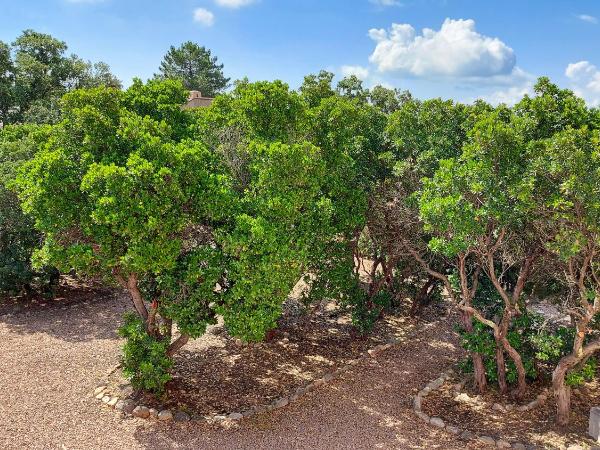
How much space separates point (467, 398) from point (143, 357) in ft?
24.7

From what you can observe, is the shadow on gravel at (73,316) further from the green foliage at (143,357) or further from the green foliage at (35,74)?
the green foliage at (35,74)

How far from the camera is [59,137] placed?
9555mm

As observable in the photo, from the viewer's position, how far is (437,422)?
10.3 meters

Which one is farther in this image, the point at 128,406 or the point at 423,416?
the point at 423,416

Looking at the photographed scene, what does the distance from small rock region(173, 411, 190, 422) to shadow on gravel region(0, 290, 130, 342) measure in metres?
5.01

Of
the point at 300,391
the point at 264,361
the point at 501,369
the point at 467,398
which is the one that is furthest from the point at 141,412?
the point at 501,369

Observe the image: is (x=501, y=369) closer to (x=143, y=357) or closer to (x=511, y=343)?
(x=511, y=343)

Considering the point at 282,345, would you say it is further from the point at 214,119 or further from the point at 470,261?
the point at 214,119

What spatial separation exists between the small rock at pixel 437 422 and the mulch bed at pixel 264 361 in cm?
302

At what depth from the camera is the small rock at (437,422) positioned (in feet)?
33.5

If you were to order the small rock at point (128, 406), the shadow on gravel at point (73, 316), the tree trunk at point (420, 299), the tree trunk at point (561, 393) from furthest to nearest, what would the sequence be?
the tree trunk at point (420, 299) < the shadow on gravel at point (73, 316) < the small rock at point (128, 406) < the tree trunk at point (561, 393)

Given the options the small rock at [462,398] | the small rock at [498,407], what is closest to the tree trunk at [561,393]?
the small rock at [498,407]

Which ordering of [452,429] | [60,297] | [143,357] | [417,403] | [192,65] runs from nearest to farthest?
1. [143,357]
2. [452,429]
3. [417,403]
4. [60,297]
5. [192,65]

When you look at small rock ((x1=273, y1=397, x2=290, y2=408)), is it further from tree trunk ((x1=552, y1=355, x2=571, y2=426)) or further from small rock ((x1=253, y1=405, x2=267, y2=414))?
tree trunk ((x1=552, y1=355, x2=571, y2=426))
